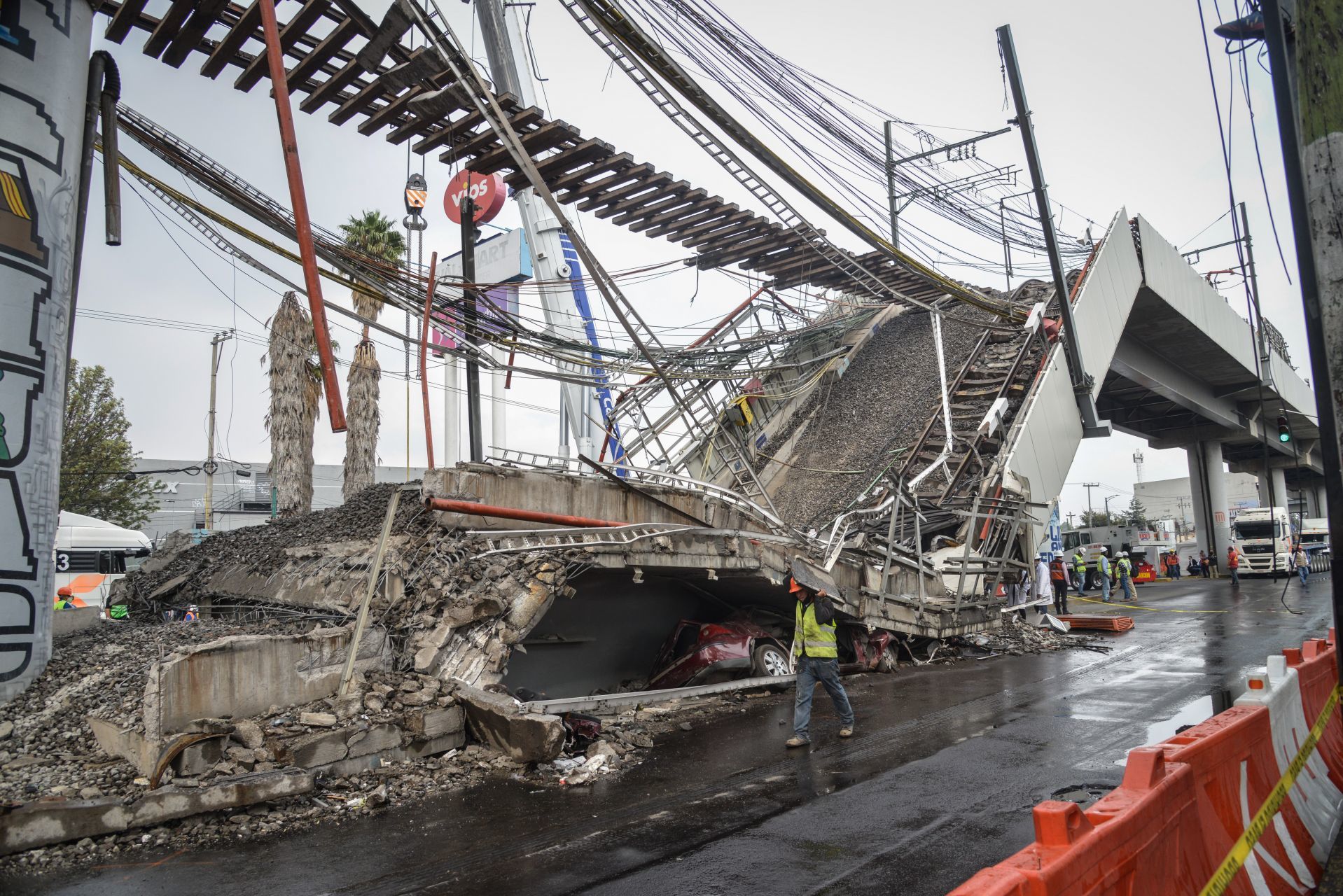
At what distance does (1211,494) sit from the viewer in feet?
134

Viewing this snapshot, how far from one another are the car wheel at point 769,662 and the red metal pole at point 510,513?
9.14 feet

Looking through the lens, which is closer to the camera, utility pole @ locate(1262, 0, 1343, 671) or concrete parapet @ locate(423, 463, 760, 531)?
utility pole @ locate(1262, 0, 1343, 671)

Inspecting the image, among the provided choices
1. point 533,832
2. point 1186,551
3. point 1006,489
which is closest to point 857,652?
point 1006,489

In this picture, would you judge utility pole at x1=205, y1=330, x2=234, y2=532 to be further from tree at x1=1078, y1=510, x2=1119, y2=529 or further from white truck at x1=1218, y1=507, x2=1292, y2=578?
tree at x1=1078, y1=510, x2=1119, y2=529

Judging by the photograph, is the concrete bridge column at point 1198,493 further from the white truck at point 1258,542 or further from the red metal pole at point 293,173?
the red metal pole at point 293,173

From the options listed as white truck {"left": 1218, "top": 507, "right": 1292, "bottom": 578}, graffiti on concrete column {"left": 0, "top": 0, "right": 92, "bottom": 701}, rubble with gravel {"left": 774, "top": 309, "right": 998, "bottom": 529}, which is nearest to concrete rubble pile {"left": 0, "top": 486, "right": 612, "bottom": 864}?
graffiti on concrete column {"left": 0, "top": 0, "right": 92, "bottom": 701}

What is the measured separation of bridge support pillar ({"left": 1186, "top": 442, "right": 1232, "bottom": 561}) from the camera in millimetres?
40438

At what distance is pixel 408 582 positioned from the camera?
8.77m

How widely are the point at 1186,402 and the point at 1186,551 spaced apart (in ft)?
61.5

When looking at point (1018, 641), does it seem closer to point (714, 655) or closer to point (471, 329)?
point (714, 655)

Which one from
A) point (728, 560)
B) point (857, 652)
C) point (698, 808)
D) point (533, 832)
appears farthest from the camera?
point (857, 652)

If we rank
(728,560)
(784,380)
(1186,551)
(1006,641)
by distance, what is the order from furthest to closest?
(1186,551)
(784,380)
(1006,641)
(728,560)

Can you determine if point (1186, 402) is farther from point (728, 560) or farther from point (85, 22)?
point (85, 22)

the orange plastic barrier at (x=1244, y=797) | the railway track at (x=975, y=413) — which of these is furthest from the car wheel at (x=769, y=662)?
the orange plastic barrier at (x=1244, y=797)
